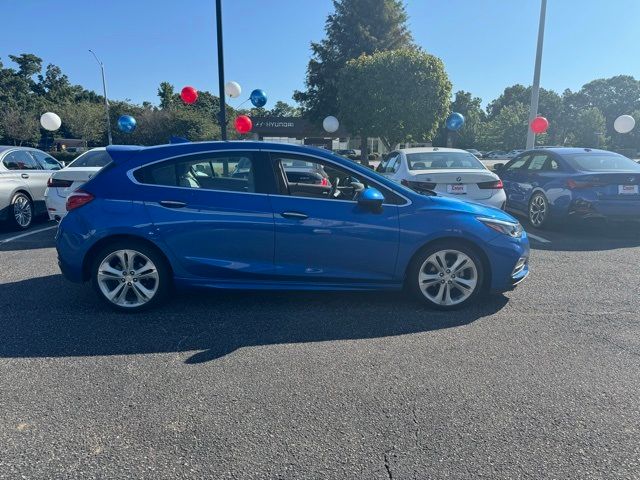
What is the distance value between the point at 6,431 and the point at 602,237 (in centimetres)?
853

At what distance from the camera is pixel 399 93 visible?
78.7ft

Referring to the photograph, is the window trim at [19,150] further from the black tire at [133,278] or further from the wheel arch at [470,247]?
the wheel arch at [470,247]

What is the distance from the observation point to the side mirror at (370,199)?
13.2 feet

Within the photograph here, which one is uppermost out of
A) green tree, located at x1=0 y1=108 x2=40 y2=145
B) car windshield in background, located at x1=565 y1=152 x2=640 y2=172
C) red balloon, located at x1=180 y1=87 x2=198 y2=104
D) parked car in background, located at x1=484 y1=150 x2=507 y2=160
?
green tree, located at x1=0 y1=108 x2=40 y2=145

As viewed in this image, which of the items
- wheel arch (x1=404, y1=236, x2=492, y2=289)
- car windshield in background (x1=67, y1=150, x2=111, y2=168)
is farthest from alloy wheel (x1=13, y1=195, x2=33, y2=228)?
wheel arch (x1=404, y1=236, x2=492, y2=289)

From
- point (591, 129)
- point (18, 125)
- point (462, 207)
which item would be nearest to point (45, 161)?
point (462, 207)

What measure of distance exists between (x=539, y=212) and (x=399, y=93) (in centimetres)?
1736

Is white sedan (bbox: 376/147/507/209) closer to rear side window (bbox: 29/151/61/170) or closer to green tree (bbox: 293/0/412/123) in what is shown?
rear side window (bbox: 29/151/61/170)

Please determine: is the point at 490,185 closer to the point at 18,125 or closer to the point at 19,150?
the point at 19,150

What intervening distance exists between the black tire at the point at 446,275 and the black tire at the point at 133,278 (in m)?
2.36

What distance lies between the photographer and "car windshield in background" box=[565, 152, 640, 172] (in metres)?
7.75

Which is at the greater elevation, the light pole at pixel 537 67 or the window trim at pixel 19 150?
the light pole at pixel 537 67

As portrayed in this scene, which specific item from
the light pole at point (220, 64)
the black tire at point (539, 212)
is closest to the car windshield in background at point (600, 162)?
the black tire at point (539, 212)

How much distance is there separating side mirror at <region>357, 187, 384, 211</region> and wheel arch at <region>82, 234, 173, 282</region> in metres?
1.91
